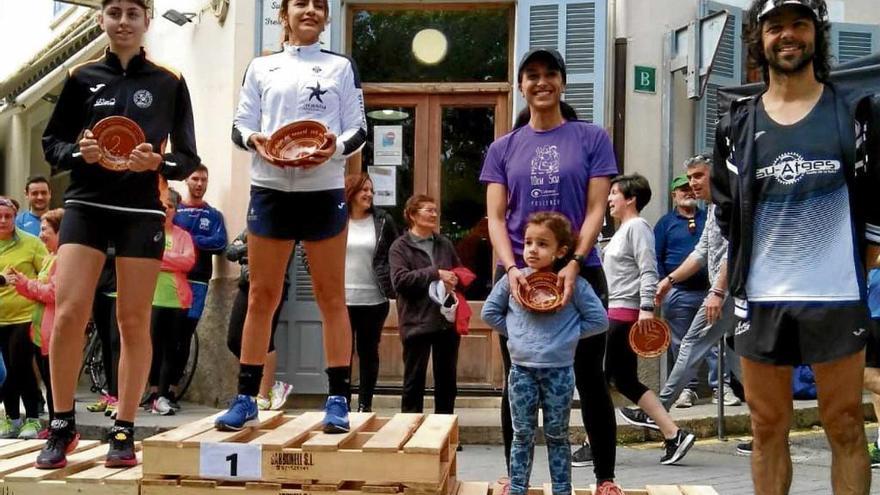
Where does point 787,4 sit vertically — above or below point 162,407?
above

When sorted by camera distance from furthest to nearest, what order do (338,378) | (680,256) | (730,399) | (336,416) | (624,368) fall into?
(730,399), (680,256), (624,368), (338,378), (336,416)

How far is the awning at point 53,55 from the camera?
14.5m

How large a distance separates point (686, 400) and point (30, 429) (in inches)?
215

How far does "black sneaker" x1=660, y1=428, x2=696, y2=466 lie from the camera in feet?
24.6

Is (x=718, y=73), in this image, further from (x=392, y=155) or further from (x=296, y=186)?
(x=296, y=186)

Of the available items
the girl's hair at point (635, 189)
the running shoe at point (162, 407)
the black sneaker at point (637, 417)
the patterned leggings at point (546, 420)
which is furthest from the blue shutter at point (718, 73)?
the patterned leggings at point (546, 420)

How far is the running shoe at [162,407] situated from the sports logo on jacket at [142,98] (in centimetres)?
508

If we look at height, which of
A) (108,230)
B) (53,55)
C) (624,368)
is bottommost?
(624,368)

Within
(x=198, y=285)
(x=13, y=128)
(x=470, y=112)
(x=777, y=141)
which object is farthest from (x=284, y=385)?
(x=13, y=128)

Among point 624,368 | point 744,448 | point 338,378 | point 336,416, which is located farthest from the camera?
point 744,448

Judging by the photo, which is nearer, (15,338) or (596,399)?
(596,399)

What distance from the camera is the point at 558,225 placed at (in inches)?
189

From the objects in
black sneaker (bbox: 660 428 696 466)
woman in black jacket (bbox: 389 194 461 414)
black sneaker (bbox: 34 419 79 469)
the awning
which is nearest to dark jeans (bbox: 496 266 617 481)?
black sneaker (bbox: 34 419 79 469)

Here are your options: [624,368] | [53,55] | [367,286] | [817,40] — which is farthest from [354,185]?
[53,55]
